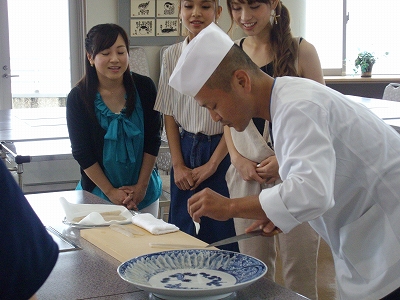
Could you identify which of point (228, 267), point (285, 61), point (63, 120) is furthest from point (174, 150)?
point (63, 120)

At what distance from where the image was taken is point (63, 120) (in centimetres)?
377

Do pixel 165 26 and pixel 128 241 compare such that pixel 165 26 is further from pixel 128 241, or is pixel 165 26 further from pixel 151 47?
pixel 128 241

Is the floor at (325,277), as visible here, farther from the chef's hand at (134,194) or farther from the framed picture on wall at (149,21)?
the framed picture on wall at (149,21)

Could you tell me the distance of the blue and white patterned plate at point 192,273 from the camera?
3.97 feet

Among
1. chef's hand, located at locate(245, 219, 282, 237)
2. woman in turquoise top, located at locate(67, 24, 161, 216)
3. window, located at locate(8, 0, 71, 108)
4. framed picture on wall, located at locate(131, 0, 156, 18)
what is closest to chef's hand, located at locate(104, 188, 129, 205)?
woman in turquoise top, located at locate(67, 24, 161, 216)

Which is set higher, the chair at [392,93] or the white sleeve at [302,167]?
the white sleeve at [302,167]

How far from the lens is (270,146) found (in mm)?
2166

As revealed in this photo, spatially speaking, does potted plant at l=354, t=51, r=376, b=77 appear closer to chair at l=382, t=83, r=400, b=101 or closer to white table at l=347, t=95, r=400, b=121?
chair at l=382, t=83, r=400, b=101

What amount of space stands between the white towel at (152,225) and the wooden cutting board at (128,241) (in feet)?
0.04

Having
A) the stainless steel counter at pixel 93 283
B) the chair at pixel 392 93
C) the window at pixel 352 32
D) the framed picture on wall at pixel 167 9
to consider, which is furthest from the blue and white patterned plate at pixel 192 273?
the window at pixel 352 32

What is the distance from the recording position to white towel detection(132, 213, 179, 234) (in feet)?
5.51

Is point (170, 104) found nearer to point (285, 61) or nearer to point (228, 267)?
point (285, 61)

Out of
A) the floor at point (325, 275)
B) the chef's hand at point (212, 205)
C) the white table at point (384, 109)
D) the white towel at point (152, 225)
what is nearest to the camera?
the chef's hand at point (212, 205)

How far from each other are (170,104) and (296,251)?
0.80 m
